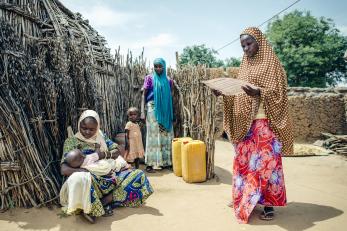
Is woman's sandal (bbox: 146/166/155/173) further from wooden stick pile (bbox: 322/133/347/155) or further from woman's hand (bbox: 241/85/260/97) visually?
wooden stick pile (bbox: 322/133/347/155)

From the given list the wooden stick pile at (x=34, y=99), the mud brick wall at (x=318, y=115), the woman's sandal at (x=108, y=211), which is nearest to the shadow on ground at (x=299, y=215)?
the woman's sandal at (x=108, y=211)

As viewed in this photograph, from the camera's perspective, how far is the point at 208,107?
16.5 ft

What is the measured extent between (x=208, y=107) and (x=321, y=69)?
722 inches

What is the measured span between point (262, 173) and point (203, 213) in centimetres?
85

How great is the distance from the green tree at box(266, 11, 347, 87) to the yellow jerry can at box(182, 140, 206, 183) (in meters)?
17.7

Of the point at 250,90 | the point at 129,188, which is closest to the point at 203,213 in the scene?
the point at 129,188

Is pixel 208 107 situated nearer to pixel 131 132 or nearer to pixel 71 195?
pixel 131 132

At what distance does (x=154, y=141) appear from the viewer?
5828mm

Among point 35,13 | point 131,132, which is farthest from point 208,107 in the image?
point 35,13

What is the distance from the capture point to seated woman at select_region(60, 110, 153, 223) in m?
3.08

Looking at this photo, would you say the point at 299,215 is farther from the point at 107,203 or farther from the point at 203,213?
the point at 107,203

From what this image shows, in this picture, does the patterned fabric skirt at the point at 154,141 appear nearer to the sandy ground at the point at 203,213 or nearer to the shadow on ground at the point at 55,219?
the sandy ground at the point at 203,213

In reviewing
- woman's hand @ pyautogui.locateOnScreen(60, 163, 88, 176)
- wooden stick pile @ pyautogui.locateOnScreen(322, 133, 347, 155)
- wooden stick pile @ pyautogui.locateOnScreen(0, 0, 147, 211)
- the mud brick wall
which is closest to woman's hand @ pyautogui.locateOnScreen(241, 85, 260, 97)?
woman's hand @ pyautogui.locateOnScreen(60, 163, 88, 176)

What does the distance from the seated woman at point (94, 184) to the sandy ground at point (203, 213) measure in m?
0.14
